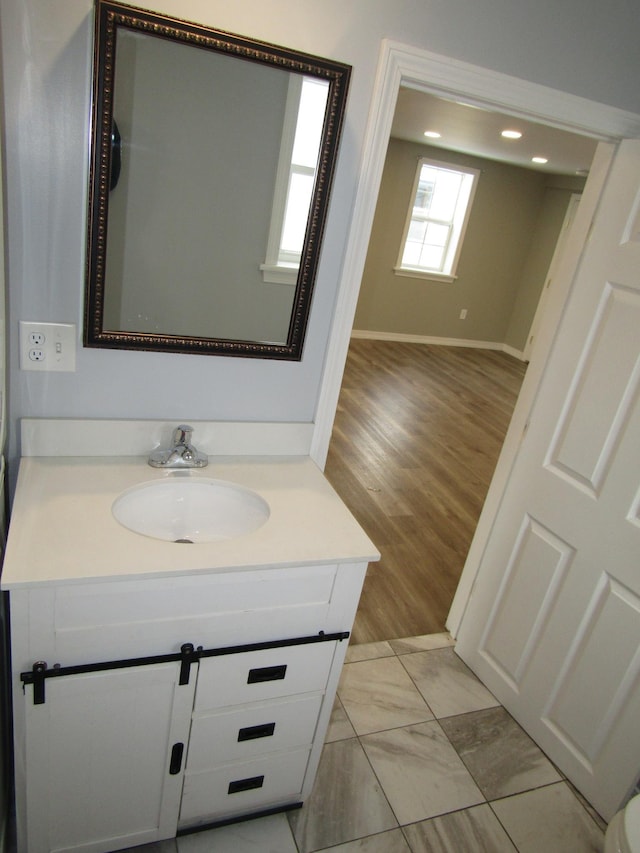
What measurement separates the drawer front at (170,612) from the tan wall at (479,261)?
5833 millimetres

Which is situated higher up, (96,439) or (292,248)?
(292,248)

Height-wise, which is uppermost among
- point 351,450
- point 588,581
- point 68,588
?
point 68,588

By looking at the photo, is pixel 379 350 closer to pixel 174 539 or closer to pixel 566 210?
pixel 566 210

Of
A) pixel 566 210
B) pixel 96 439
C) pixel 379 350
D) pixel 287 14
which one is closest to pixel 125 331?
pixel 96 439

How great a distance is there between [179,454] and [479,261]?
6517 millimetres

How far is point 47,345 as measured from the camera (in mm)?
1381

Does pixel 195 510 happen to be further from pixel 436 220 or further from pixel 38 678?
pixel 436 220

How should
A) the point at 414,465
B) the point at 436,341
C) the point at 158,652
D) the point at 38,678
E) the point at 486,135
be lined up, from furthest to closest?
the point at 436,341, the point at 486,135, the point at 414,465, the point at 158,652, the point at 38,678

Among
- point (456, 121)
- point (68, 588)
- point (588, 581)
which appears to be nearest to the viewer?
point (68, 588)

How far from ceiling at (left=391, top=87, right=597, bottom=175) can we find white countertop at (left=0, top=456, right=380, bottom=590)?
301 centimetres

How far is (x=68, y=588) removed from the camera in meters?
1.09

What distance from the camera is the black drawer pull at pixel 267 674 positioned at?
1.34m

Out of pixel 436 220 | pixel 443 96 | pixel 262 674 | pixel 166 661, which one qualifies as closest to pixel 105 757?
pixel 166 661

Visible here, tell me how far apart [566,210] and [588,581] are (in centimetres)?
625
